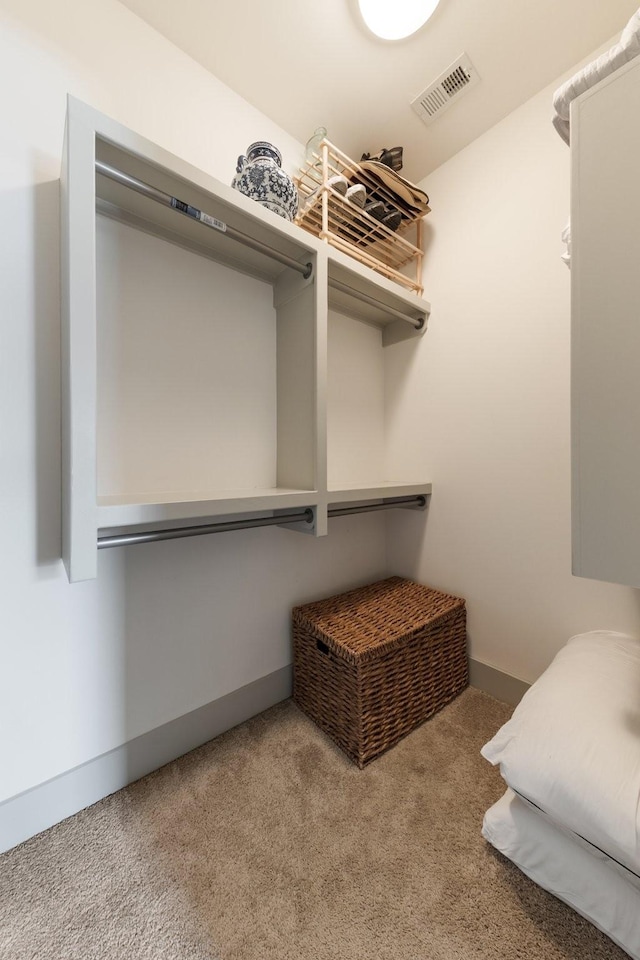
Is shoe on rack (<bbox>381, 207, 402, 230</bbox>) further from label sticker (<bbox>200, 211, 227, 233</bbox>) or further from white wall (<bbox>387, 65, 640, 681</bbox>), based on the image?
label sticker (<bbox>200, 211, 227, 233</bbox>)

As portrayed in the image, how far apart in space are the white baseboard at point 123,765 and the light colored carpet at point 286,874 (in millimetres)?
28

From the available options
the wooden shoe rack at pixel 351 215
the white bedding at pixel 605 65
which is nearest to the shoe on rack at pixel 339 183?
the wooden shoe rack at pixel 351 215

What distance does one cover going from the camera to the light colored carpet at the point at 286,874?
0.61 m

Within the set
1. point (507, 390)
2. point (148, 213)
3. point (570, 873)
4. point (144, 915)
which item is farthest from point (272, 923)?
point (148, 213)

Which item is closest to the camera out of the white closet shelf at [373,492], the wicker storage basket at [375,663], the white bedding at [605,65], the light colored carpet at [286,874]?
the white bedding at [605,65]

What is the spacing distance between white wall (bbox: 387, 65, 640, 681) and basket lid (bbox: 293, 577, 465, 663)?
0.13 meters

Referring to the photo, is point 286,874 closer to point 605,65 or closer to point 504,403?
point 504,403

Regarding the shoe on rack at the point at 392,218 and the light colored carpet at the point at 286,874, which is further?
the shoe on rack at the point at 392,218

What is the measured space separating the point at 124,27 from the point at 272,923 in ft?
6.87

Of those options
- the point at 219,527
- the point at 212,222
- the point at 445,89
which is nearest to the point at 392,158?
the point at 445,89

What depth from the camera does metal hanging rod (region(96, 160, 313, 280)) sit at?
754 mm

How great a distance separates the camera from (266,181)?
94cm

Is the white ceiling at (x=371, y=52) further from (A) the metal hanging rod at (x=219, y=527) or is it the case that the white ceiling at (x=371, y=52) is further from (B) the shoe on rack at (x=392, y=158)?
(A) the metal hanging rod at (x=219, y=527)

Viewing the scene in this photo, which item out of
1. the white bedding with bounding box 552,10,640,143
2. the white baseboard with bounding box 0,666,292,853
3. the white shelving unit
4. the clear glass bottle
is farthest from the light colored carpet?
the clear glass bottle
